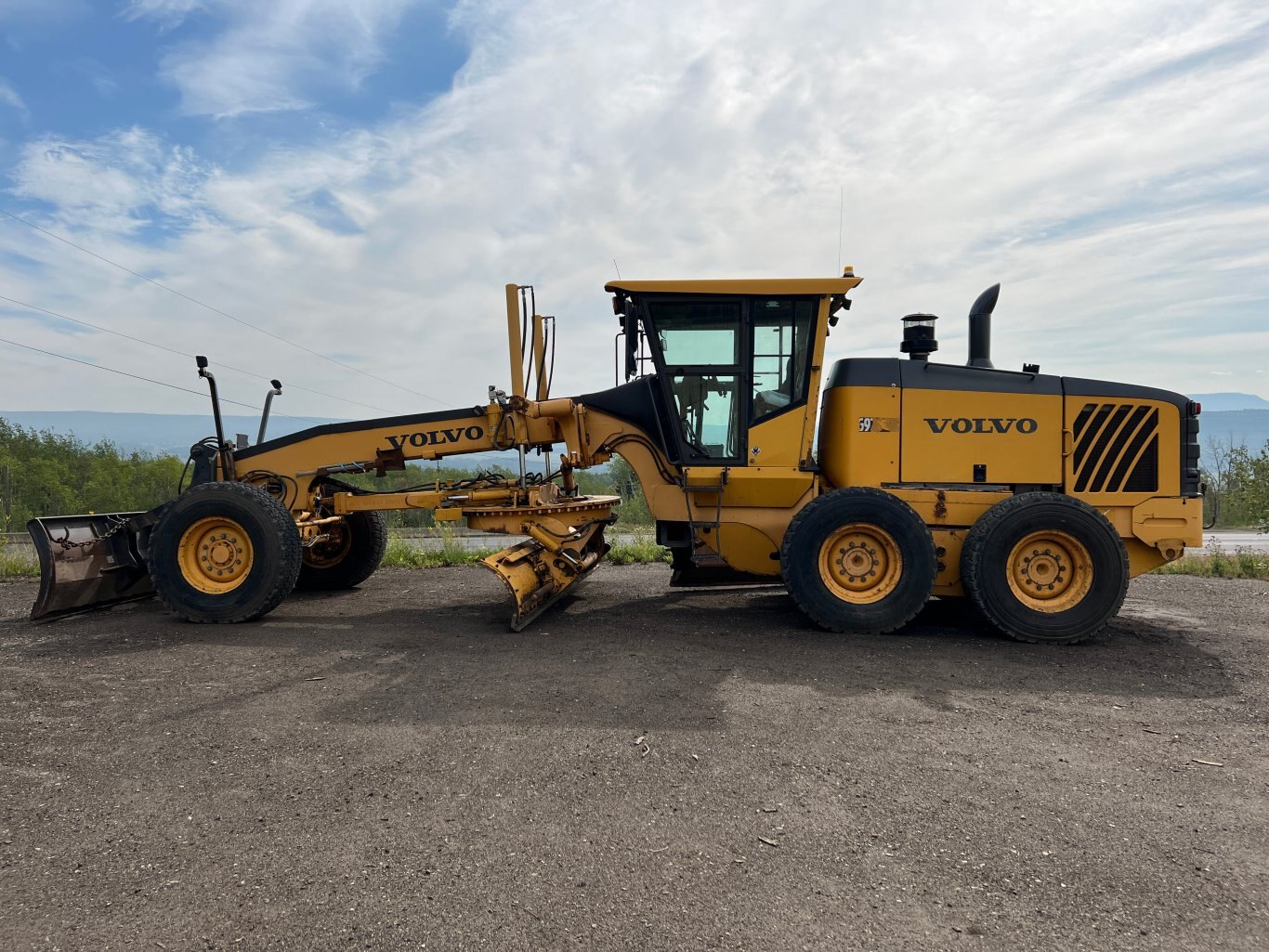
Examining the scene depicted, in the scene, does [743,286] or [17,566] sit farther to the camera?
[17,566]

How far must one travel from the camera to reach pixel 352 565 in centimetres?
875

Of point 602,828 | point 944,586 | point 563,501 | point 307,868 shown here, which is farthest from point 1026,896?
point 563,501

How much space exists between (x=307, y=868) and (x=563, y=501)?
506 cm

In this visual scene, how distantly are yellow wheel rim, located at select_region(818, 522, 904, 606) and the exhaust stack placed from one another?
1.95 metres

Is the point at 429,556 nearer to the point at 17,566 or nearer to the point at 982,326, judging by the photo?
the point at 17,566

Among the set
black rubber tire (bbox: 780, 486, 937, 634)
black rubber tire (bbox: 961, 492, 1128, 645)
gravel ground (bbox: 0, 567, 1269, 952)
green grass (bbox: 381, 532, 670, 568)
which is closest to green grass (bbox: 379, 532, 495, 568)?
green grass (bbox: 381, 532, 670, 568)

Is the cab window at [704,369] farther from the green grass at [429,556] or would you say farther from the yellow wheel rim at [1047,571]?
the green grass at [429,556]

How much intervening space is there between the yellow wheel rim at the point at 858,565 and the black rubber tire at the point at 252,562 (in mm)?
4416

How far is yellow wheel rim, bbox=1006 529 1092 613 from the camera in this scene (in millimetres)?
6250

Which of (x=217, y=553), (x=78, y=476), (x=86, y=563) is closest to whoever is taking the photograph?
(x=217, y=553)

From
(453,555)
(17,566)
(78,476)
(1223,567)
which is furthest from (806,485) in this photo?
(78,476)

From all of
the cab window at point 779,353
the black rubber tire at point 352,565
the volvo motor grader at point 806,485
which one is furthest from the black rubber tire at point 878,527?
the black rubber tire at point 352,565

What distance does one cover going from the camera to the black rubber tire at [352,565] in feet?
28.6

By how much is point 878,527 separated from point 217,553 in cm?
547
